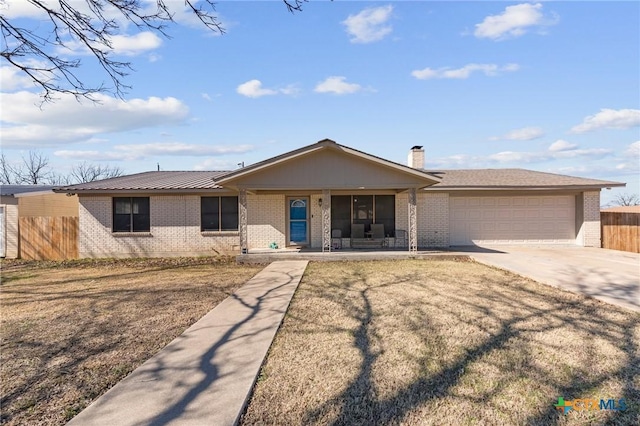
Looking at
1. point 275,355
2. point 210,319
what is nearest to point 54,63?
point 210,319

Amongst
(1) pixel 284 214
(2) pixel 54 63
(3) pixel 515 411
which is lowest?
(3) pixel 515 411

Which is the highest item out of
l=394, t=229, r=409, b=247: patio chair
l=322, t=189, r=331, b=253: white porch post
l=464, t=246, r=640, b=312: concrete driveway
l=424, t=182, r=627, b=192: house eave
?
l=424, t=182, r=627, b=192: house eave

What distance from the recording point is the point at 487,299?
694cm

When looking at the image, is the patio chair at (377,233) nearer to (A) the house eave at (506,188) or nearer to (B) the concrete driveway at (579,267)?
(A) the house eave at (506,188)

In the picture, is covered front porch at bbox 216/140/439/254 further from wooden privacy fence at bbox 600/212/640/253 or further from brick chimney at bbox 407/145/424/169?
wooden privacy fence at bbox 600/212/640/253

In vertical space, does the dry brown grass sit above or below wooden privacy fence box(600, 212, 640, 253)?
below

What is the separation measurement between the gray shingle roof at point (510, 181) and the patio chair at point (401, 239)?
2.12 metres

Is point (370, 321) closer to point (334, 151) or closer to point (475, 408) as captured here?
point (475, 408)

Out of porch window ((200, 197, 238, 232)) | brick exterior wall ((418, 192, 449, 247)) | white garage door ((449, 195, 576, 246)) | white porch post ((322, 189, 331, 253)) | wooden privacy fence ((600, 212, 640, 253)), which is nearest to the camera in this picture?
white porch post ((322, 189, 331, 253))

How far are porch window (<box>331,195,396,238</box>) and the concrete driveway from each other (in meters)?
3.56

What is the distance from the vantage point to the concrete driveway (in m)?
7.48

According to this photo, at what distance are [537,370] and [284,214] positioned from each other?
11405 mm

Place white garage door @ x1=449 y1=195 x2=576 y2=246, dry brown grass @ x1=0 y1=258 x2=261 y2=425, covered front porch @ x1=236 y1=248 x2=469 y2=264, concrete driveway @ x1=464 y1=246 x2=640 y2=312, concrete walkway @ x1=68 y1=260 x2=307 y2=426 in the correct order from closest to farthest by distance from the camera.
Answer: concrete walkway @ x1=68 y1=260 x2=307 y2=426 < dry brown grass @ x1=0 y1=258 x2=261 y2=425 < concrete driveway @ x1=464 y1=246 x2=640 y2=312 < covered front porch @ x1=236 y1=248 x2=469 y2=264 < white garage door @ x1=449 y1=195 x2=576 y2=246

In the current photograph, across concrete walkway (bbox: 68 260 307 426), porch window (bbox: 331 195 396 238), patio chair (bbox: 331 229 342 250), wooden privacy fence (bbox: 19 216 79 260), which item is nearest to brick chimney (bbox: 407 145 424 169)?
porch window (bbox: 331 195 396 238)
